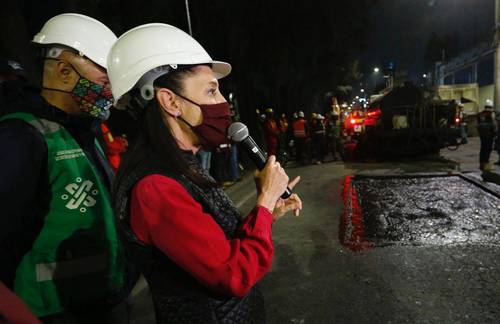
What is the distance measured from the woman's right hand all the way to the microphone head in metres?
0.21

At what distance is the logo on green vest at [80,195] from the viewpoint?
5.65ft

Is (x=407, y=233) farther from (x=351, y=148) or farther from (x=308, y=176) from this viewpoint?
(x=351, y=148)

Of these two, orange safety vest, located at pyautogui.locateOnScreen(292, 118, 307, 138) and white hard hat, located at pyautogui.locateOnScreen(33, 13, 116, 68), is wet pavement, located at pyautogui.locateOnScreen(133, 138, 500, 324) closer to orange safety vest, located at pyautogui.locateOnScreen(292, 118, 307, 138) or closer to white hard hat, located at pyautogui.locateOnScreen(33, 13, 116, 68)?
white hard hat, located at pyautogui.locateOnScreen(33, 13, 116, 68)

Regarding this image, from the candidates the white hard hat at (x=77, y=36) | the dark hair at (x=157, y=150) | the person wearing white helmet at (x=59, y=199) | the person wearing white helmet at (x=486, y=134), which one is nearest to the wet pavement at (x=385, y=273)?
the person wearing white helmet at (x=59, y=199)

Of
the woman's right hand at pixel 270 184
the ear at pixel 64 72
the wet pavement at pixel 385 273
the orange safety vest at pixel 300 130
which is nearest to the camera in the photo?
the woman's right hand at pixel 270 184

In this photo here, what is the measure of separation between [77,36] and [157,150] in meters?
1.15

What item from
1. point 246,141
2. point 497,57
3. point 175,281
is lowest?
point 175,281

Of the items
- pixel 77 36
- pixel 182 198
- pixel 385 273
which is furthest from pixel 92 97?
pixel 385 273

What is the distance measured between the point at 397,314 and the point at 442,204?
4.07 metres

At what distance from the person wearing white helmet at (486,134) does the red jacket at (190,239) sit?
35.4ft

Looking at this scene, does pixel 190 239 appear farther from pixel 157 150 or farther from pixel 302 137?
pixel 302 137

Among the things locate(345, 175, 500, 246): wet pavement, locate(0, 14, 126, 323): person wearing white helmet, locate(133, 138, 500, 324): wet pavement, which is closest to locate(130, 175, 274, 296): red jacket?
locate(0, 14, 126, 323): person wearing white helmet

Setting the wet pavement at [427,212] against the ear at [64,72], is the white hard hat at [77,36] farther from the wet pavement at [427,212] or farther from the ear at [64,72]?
the wet pavement at [427,212]

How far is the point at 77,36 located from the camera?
2064 millimetres
